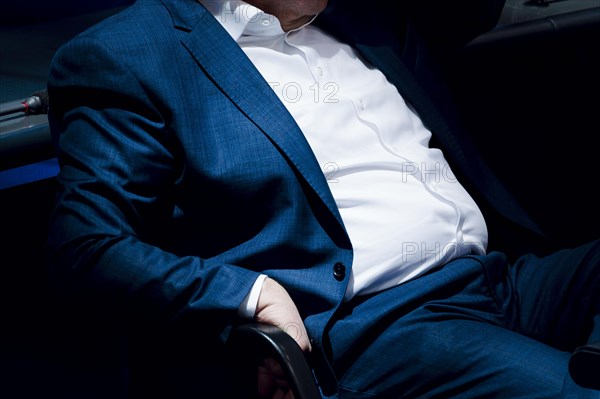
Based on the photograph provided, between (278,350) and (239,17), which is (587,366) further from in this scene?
(239,17)

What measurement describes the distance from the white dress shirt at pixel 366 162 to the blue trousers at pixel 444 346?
0.04 m

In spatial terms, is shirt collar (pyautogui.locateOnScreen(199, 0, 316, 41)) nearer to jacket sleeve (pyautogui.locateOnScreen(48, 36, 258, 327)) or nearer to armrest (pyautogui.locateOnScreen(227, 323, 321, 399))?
jacket sleeve (pyautogui.locateOnScreen(48, 36, 258, 327))

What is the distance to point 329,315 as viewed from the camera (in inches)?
54.9

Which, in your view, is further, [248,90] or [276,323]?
[248,90]

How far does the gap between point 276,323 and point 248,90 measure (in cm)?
40

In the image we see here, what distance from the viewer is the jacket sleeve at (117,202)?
1.28m

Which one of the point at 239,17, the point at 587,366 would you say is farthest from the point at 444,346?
the point at 239,17

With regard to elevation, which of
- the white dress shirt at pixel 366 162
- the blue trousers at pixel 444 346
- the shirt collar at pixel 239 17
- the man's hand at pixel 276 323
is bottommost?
the blue trousers at pixel 444 346

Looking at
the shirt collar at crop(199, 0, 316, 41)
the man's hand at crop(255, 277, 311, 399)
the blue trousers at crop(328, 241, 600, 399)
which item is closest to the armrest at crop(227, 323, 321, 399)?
the man's hand at crop(255, 277, 311, 399)

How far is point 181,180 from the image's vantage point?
1380 mm

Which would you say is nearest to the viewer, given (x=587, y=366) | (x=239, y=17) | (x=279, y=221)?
(x=587, y=366)

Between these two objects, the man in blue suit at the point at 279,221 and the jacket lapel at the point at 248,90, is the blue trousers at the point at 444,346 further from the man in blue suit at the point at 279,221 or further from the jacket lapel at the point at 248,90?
the jacket lapel at the point at 248,90

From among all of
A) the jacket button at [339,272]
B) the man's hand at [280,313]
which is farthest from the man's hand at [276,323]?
the jacket button at [339,272]

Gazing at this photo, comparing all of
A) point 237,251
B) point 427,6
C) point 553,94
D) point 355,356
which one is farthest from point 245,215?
point 553,94
